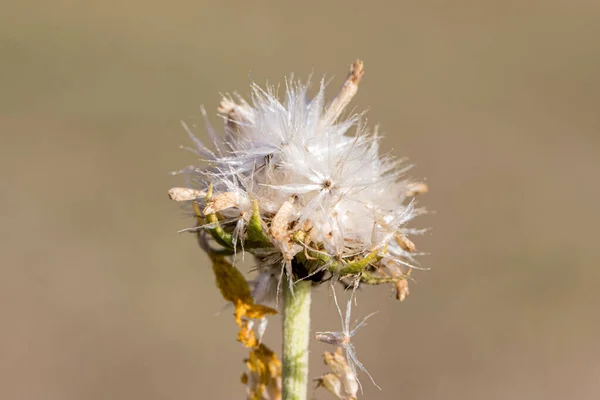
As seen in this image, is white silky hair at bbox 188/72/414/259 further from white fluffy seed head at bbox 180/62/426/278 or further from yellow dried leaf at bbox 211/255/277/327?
yellow dried leaf at bbox 211/255/277/327

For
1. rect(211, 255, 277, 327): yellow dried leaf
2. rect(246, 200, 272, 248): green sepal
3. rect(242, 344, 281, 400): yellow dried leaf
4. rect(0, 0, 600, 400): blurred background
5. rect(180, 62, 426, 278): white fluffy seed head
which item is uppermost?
rect(0, 0, 600, 400): blurred background

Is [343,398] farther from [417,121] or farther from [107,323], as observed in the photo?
[417,121]

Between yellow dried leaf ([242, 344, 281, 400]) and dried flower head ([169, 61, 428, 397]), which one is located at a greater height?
dried flower head ([169, 61, 428, 397])

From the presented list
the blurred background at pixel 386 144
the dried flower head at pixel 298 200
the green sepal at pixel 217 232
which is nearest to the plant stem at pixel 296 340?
the dried flower head at pixel 298 200

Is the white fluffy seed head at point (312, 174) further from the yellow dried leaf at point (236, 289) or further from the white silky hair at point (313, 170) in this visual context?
the yellow dried leaf at point (236, 289)

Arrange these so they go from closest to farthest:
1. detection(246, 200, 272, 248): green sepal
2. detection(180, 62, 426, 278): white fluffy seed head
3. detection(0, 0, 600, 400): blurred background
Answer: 1. detection(246, 200, 272, 248): green sepal
2. detection(180, 62, 426, 278): white fluffy seed head
3. detection(0, 0, 600, 400): blurred background

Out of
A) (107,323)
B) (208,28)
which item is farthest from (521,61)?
(107,323)

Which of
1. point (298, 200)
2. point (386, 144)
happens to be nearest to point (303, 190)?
point (298, 200)

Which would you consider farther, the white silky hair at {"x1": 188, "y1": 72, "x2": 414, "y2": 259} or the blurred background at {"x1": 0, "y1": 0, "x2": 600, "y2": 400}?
the blurred background at {"x1": 0, "y1": 0, "x2": 600, "y2": 400}

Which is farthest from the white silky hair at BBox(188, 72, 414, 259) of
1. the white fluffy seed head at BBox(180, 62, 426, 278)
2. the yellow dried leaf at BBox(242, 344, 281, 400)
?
the yellow dried leaf at BBox(242, 344, 281, 400)
